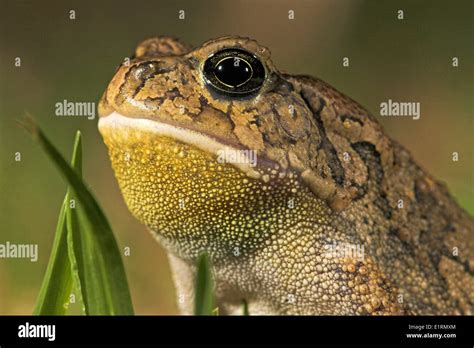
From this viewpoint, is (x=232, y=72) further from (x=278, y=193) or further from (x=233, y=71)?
(x=278, y=193)

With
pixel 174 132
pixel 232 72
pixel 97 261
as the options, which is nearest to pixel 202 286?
pixel 97 261

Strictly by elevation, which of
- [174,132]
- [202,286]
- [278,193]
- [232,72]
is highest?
[232,72]

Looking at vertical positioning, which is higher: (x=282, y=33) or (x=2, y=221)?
(x=282, y=33)

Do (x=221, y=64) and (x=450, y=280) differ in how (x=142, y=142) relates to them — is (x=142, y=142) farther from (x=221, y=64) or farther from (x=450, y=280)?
(x=450, y=280)

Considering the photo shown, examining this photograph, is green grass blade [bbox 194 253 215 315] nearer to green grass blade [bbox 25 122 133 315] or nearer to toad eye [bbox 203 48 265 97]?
green grass blade [bbox 25 122 133 315]

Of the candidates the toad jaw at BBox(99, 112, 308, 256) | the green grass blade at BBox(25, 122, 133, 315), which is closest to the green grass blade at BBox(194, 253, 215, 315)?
the green grass blade at BBox(25, 122, 133, 315)
